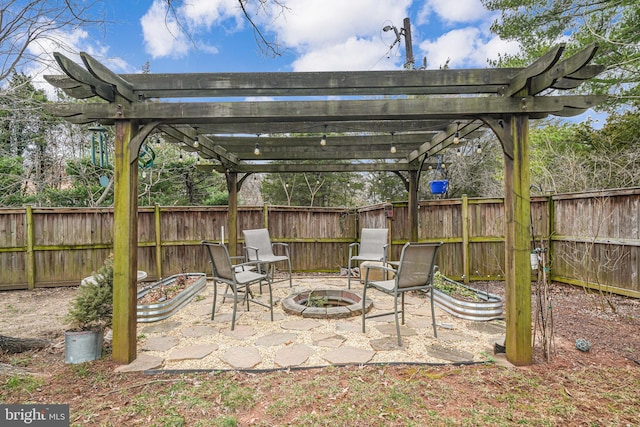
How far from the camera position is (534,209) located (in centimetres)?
533

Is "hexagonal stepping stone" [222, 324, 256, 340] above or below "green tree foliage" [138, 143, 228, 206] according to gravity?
below

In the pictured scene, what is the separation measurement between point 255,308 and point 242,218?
2722 millimetres

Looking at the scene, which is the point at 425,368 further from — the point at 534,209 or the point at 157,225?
the point at 157,225

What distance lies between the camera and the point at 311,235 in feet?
21.1

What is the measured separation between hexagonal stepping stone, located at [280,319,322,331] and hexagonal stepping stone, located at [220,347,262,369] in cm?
57

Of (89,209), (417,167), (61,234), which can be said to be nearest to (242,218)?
(89,209)

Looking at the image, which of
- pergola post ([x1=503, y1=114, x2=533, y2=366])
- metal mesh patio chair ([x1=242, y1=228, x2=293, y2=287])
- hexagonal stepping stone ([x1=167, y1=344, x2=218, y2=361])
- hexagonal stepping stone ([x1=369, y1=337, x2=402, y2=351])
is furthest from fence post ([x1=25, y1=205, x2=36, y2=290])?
pergola post ([x1=503, y1=114, x2=533, y2=366])

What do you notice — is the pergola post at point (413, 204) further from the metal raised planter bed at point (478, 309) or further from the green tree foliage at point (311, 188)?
the green tree foliage at point (311, 188)

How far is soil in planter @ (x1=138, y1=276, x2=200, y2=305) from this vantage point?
368 cm

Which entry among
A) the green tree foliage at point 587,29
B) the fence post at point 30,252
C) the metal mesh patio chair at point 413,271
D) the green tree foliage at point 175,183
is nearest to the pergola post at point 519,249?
the metal mesh patio chair at point 413,271

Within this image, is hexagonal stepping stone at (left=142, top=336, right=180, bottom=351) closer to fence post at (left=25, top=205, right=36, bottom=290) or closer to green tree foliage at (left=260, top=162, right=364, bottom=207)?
fence post at (left=25, top=205, right=36, bottom=290)

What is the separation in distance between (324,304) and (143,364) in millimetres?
2230

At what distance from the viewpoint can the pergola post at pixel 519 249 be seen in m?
2.33

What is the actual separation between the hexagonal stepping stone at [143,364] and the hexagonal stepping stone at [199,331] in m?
0.49
